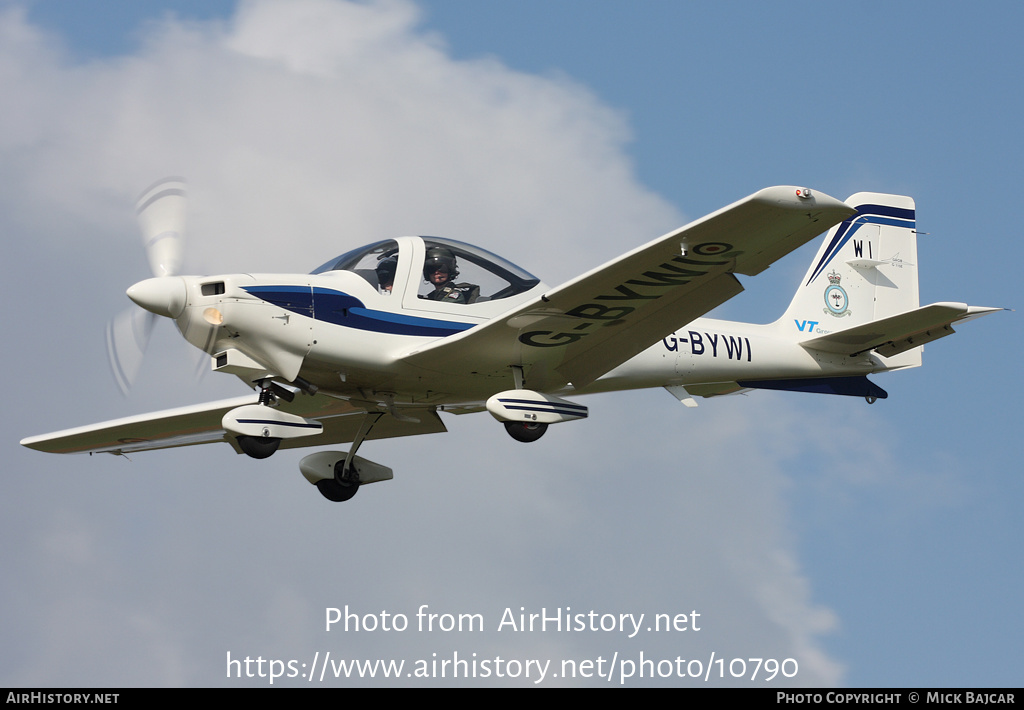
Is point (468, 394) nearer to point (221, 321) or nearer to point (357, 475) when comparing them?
point (357, 475)

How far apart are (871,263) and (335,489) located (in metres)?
7.57

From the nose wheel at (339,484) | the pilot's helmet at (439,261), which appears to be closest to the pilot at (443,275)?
the pilot's helmet at (439,261)

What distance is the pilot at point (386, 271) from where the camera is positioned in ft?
38.4

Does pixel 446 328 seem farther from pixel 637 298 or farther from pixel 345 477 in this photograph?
pixel 345 477

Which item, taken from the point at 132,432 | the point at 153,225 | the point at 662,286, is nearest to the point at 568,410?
the point at 662,286

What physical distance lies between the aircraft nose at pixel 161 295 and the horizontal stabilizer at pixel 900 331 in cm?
703

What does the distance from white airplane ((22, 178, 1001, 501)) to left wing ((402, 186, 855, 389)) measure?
2 centimetres

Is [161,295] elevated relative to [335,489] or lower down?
elevated

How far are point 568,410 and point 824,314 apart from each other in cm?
520

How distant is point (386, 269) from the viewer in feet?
38.7

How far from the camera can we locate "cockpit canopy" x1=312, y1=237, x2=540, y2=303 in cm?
1178

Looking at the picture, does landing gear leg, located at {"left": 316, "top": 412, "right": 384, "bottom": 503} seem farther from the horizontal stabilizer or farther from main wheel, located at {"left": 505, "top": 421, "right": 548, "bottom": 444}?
the horizontal stabilizer

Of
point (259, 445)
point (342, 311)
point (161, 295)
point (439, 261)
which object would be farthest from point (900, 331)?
point (161, 295)

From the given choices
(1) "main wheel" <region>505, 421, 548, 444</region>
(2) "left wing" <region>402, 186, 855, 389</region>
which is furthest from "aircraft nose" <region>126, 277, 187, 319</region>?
(1) "main wheel" <region>505, 421, 548, 444</region>
